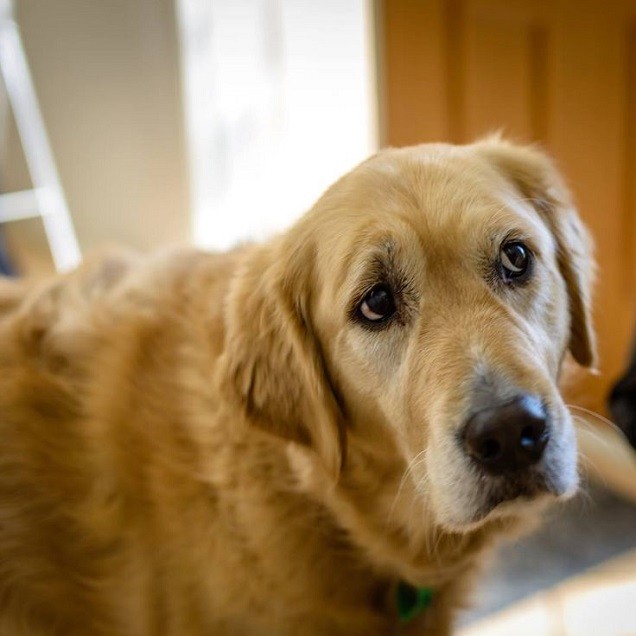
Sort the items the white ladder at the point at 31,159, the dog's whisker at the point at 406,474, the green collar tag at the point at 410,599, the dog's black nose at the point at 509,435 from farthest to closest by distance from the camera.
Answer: the white ladder at the point at 31,159 < the green collar tag at the point at 410,599 < the dog's whisker at the point at 406,474 < the dog's black nose at the point at 509,435

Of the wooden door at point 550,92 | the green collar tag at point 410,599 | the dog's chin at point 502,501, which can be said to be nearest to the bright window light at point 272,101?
the wooden door at point 550,92

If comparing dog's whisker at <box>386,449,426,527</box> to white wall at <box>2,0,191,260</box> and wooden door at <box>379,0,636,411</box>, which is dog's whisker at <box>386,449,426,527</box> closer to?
wooden door at <box>379,0,636,411</box>

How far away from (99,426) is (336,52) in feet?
7.21

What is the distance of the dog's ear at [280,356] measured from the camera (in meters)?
1.46

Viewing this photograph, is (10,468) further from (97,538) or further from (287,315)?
(287,315)

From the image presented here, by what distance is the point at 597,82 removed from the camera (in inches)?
106

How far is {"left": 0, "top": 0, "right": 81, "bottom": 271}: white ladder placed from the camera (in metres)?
3.87

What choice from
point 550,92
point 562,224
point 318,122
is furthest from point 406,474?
point 318,122

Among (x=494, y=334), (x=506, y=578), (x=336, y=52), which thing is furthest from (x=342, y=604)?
(x=336, y=52)

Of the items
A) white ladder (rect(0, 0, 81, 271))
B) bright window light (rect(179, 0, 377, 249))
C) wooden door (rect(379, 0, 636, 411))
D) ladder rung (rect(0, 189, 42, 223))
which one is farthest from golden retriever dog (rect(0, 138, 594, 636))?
ladder rung (rect(0, 189, 42, 223))

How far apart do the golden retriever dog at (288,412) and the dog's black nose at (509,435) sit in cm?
11

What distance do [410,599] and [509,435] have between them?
1.96 feet

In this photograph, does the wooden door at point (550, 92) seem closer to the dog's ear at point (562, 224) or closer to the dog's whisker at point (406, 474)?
the dog's ear at point (562, 224)

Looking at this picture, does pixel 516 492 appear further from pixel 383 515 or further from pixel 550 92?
pixel 550 92
